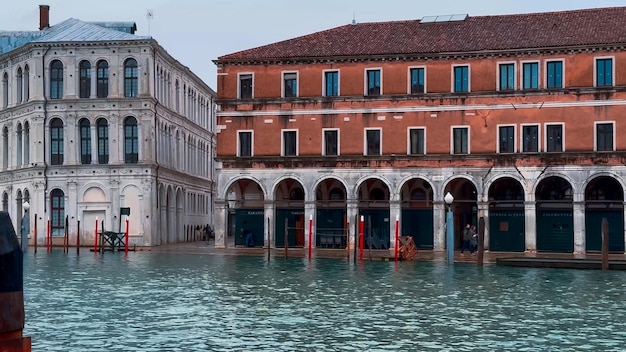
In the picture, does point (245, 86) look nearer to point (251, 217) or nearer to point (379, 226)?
point (251, 217)

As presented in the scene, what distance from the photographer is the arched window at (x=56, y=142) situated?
55125mm

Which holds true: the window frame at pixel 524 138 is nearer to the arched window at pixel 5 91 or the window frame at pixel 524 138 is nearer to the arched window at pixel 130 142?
the arched window at pixel 130 142

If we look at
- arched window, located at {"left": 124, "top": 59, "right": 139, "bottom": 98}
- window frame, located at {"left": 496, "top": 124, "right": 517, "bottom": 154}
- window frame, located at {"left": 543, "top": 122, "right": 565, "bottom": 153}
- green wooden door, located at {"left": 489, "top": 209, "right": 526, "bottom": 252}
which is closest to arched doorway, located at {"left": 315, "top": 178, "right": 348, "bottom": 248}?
green wooden door, located at {"left": 489, "top": 209, "right": 526, "bottom": 252}

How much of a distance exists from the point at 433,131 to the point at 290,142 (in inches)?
274

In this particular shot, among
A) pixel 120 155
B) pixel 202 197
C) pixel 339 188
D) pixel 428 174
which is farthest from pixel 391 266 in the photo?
pixel 202 197

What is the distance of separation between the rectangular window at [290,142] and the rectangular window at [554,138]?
11.8 metres

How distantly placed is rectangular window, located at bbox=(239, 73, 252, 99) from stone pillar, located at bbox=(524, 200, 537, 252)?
47.0 ft

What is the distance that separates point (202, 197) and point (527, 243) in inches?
1277

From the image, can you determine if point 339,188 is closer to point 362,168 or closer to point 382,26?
point 362,168

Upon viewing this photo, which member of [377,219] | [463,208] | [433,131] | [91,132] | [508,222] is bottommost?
[508,222]

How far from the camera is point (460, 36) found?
1863 inches

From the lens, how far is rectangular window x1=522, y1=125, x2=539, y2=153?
148ft

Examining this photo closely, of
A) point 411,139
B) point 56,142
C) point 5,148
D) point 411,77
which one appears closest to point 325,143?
point 411,139

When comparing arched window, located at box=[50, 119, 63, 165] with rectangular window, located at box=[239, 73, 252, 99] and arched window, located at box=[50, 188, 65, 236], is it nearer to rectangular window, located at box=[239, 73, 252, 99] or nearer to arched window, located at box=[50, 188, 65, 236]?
arched window, located at box=[50, 188, 65, 236]
